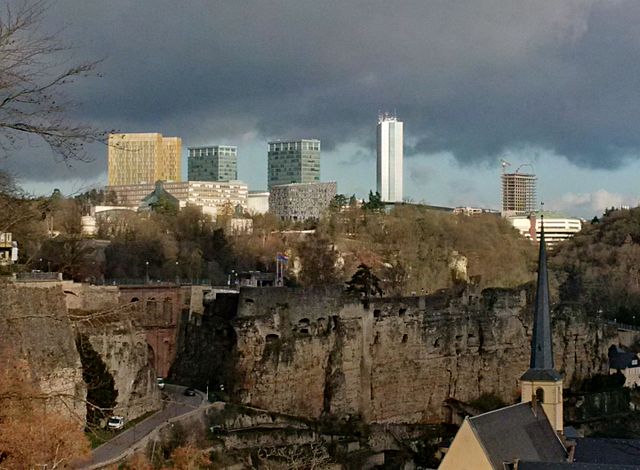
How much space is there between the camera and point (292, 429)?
148 ft

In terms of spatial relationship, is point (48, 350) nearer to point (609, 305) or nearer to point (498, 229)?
point (609, 305)

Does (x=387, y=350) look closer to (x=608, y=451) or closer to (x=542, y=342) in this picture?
(x=542, y=342)

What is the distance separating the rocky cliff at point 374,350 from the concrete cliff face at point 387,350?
0.05 metres

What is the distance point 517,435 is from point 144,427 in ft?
47.1

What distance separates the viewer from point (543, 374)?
151 feet

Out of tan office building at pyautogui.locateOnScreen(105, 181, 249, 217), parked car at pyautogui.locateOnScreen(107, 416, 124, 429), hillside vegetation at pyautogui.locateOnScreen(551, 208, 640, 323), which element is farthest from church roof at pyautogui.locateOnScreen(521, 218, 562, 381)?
tan office building at pyautogui.locateOnScreen(105, 181, 249, 217)

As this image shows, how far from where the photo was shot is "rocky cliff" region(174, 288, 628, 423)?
48.3 m

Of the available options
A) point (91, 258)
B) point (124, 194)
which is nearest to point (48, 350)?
point (91, 258)

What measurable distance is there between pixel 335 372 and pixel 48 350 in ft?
57.4

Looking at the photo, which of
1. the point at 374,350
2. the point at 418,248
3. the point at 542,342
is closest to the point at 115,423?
the point at 374,350

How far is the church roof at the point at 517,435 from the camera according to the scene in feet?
116

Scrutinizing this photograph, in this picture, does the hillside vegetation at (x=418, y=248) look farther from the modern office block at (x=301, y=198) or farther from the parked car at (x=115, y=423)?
the modern office block at (x=301, y=198)

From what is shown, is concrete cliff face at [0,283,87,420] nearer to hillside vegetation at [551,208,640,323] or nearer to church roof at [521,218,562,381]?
church roof at [521,218,562,381]

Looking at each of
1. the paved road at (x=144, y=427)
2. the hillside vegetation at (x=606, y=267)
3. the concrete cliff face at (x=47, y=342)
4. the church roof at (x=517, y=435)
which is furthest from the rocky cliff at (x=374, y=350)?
the hillside vegetation at (x=606, y=267)
